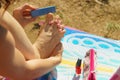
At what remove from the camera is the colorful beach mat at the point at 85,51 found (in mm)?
2051

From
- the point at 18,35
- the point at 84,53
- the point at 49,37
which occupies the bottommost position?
the point at 84,53

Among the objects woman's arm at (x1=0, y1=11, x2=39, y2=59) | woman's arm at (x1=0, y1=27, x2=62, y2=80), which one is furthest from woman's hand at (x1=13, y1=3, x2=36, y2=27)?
woman's arm at (x1=0, y1=27, x2=62, y2=80)

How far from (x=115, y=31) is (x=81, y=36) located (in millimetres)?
427

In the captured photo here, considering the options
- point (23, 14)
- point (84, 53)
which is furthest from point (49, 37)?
point (84, 53)

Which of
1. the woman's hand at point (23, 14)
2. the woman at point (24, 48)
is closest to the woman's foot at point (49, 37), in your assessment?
the woman at point (24, 48)

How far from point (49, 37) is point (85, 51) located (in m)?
0.37

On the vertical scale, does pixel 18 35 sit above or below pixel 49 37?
above

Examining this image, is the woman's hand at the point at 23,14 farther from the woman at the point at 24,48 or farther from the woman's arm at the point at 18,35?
the woman's arm at the point at 18,35

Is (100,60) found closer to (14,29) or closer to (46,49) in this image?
(46,49)

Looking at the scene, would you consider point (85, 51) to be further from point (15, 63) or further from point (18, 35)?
point (15, 63)

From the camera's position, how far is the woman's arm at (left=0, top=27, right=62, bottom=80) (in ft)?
4.85

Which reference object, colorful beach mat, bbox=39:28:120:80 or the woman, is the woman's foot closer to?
the woman

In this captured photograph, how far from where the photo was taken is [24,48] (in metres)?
1.74

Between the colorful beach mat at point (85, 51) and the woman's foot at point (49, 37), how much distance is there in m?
0.21
